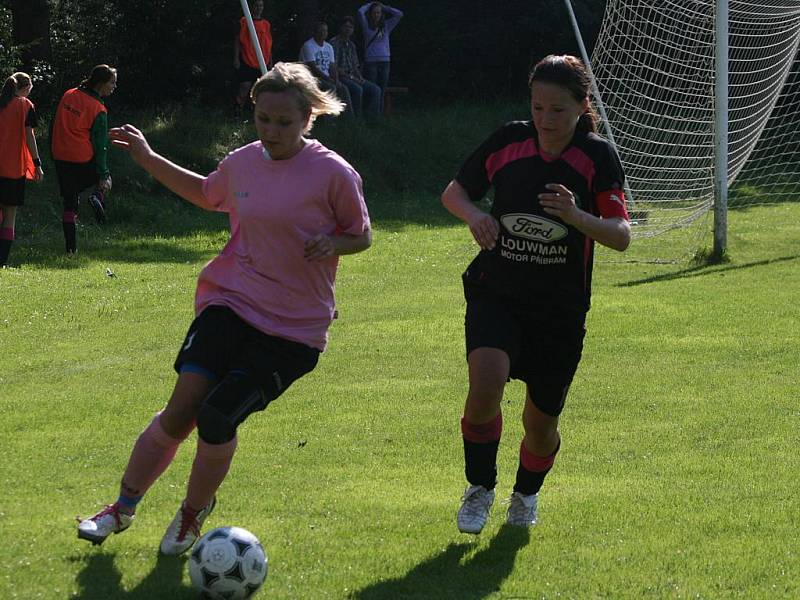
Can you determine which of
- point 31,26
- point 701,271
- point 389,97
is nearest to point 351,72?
point 389,97

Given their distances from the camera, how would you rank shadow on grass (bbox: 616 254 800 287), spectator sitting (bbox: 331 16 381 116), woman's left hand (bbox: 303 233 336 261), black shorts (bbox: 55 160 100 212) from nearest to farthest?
1. woman's left hand (bbox: 303 233 336 261)
2. shadow on grass (bbox: 616 254 800 287)
3. black shorts (bbox: 55 160 100 212)
4. spectator sitting (bbox: 331 16 381 116)

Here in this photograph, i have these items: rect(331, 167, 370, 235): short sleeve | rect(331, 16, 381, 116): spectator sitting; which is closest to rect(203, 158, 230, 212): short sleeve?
rect(331, 167, 370, 235): short sleeve

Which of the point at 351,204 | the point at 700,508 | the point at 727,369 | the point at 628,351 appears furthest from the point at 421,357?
the point at 351,204

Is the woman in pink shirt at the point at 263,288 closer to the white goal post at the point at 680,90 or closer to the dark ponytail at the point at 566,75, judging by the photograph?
the dark ponytail at the point at 566,75

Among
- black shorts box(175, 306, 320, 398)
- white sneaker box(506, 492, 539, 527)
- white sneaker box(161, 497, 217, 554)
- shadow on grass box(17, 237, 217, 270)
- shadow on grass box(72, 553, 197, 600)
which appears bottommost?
shadow on grass box(17, 237, 217, 270)

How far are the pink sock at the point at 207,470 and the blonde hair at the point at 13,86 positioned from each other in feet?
31.8

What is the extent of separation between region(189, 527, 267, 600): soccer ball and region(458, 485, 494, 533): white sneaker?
3.23ft

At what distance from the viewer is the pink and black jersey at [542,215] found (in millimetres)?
A: 5109

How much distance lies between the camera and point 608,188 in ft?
16.7

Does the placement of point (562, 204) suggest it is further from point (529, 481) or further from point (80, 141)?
point (80, 141)

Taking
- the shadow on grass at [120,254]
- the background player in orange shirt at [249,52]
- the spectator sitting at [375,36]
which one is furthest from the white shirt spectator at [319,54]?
the shadow on grass at [120,254]

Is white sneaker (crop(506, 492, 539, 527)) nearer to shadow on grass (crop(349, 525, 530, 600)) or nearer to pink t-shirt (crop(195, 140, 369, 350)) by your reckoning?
shadow on grass (crop(349, 525, 530, 600))

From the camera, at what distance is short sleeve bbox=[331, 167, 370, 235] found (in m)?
4.99

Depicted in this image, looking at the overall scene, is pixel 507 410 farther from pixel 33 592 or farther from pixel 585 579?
pixel 33 592
